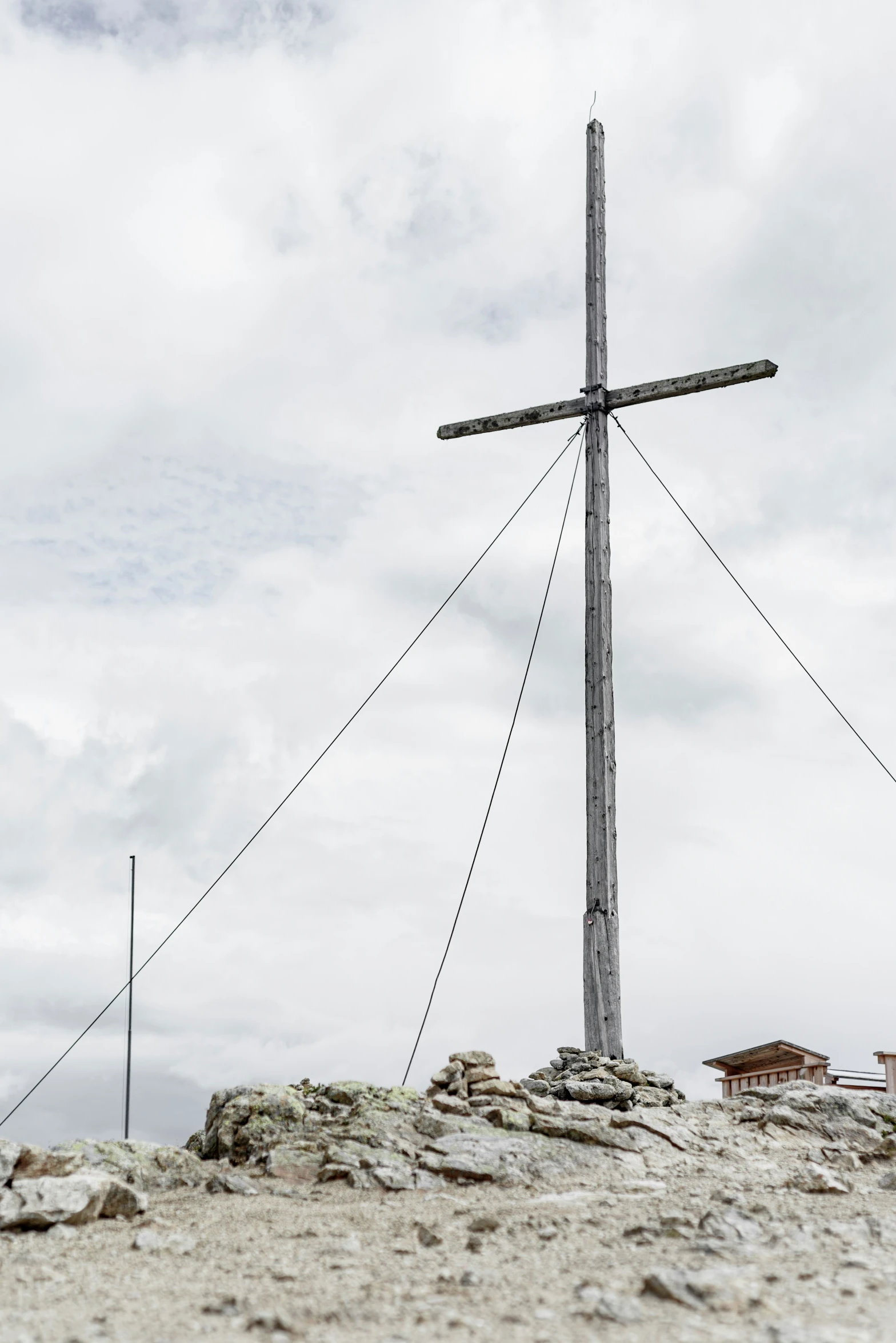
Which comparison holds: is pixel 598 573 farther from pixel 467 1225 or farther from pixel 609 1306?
pixel 609 1306

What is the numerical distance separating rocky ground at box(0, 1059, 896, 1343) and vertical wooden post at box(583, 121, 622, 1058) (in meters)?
1.61

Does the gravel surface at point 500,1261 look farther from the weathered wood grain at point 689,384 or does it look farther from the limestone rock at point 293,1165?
the weathered wood grain at point 689,384

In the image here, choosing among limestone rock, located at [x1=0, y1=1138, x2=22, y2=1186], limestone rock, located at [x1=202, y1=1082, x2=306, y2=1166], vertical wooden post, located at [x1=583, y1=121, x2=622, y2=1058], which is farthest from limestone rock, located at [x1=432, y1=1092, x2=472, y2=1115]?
A: limestone rock, located at [x1=0, y1=1138, x2=22, y2=1186]

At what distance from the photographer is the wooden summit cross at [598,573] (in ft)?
46.1

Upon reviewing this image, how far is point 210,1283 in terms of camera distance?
7.06m

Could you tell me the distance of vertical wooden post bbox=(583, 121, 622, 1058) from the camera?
551 inches

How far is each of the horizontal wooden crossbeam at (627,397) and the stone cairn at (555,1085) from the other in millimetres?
9007

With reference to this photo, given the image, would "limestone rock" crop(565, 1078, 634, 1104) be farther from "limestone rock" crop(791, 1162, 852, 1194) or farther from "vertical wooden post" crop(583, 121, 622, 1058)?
"limestone rock" crop(791, 1162, 852, 1194)

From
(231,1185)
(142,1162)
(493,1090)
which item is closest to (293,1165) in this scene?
(231,1185)

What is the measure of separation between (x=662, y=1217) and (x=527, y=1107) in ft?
10.4

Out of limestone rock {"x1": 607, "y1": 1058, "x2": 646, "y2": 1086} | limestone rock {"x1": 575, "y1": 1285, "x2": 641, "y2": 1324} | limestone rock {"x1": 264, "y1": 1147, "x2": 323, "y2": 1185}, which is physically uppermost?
limestone rock {"x1": 607, "y1": 1058, "x2": 646, "y2": 1086}

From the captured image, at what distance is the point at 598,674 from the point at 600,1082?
5.37 m

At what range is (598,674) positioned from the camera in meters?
15.1

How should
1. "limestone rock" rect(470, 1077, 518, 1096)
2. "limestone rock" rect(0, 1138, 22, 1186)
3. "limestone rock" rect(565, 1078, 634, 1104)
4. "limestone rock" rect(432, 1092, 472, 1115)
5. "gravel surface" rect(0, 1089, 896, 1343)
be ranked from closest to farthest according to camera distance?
"gravel surface" rect(0, 1089, 896, 1343) → "limestone rock" rect(0, 1138, 22, 1186) → "limestone rock" rect(432, 1092, 472, 1115) → "limestone rock" rect(470, 1077, 518, 1096) → "limestone rock" rect(565, 1078, 634, 1104)
